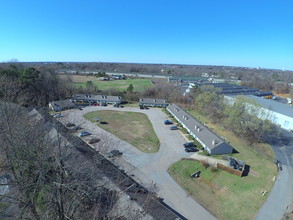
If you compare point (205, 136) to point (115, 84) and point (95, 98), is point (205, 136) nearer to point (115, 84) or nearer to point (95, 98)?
point (95, 98)

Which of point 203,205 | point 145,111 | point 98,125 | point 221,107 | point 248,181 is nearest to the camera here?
point 203,205

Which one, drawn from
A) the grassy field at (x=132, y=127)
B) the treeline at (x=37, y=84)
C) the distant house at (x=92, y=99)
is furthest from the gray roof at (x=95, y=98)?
the grassy field at (x=132, y=127)

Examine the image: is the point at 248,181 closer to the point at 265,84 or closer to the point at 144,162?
the point at 144,162

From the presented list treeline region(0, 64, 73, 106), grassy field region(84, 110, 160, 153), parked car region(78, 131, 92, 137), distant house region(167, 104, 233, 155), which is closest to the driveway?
grassy field region(84, 110, 160, 153)

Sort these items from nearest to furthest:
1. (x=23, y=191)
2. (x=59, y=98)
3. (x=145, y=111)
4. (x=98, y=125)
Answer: (x=23, y=191), (x=98, y=125), (x=145, y=111), (x=59, y=98)

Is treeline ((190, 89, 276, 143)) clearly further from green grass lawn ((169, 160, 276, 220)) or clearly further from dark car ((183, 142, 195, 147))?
dark car ((183, 142, 195, 147))

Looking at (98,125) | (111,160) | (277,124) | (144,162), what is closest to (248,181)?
(144,162)
